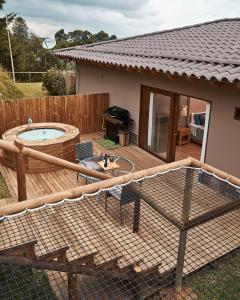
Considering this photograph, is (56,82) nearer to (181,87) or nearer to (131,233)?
(181,87)

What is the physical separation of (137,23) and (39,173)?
1994cm

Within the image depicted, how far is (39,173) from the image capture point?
328 inches

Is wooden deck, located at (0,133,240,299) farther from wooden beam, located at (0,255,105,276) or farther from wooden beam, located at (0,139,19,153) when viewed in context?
wooden beam, located at (0,139,19,153)

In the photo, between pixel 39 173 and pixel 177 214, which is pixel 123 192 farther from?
pixel 39 173

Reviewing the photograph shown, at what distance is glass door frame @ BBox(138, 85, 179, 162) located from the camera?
349 inches

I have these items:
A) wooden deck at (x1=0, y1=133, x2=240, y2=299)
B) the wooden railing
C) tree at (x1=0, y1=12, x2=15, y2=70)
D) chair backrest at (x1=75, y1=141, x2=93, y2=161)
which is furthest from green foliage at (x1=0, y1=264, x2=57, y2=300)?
tree at (x1=0, y1=12, x2=15, y2=70)

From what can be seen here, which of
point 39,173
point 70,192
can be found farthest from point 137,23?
point 70,192

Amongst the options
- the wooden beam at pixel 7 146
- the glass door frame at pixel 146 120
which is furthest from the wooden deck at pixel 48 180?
the wooden beam at pixel 7 146

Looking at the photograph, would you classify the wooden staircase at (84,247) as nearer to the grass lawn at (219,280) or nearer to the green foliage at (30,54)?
the grass lawn at (219,280)

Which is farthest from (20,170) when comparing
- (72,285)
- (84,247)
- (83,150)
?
(83,150)

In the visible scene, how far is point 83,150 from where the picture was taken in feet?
26.8

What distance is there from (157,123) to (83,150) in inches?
118

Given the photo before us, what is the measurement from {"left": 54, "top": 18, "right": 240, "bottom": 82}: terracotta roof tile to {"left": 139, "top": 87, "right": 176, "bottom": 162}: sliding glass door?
117 centimetres

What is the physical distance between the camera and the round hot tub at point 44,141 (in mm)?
8297
